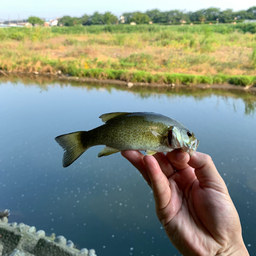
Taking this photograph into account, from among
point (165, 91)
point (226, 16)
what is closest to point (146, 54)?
point (165, 91)

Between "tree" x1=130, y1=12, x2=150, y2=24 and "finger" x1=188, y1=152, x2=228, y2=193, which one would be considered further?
"tree" x1=130, y1=12, x2=150, y2=24

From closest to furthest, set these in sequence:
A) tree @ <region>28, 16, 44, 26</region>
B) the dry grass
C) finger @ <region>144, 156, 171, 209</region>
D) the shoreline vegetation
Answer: finger @ <region>144, 156, 171, 209</region> < the shoreline vegetation < the dry grass < tree @ <region>28, 16, 44, 26</region>

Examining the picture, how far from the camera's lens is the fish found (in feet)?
4.18

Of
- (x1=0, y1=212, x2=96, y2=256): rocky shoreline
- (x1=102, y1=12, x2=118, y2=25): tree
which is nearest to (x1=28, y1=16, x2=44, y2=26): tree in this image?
(x1=102, y1=12, x2=118, y2=25): tree

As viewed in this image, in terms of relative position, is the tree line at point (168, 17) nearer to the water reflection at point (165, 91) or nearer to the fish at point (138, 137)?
the water reflection at point (165, 91)

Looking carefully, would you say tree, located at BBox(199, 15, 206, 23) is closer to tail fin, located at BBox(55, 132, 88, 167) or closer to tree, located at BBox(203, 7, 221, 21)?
tree, located at BBox(203, 7, 221, 21)

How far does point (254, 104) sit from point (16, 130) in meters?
8.89

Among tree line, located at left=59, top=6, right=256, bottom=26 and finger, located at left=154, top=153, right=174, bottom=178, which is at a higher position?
tree line, located at left=59, top=6, right=256, bottom=26

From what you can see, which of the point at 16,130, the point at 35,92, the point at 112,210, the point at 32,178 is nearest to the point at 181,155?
the point at 112,210

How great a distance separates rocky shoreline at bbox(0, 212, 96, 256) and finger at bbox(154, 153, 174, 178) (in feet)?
6.19

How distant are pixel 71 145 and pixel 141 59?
1395cm

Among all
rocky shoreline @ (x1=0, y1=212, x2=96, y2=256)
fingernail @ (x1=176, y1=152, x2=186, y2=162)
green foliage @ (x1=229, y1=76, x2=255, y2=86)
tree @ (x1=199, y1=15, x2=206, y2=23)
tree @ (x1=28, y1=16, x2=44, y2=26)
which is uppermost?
tree @ (x1=28, y1=16, x2=44, y2=26)

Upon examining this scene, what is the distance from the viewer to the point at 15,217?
401 cm

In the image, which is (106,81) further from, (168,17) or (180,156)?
(168,17)
